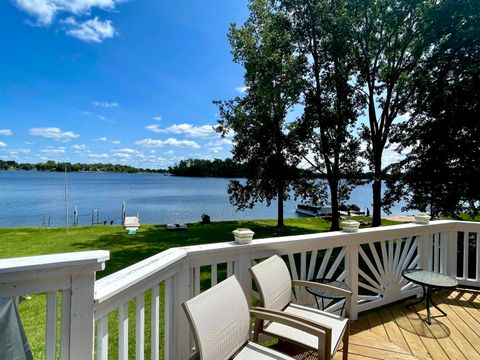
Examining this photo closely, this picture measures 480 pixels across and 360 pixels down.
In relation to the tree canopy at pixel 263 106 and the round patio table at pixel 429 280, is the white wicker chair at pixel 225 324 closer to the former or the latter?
the round patio table at pixel 429 280

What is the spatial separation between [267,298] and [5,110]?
1425 inches

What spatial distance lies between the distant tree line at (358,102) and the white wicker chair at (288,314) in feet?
24.4

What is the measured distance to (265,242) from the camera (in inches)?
102

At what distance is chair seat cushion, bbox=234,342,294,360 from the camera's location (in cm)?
178

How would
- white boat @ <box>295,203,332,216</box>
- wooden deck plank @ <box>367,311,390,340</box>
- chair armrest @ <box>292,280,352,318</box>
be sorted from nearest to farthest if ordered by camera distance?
1. chair armrest @ <box>292,280,352,318</box>
2. wooden deck plank @ <box>367,311,390,340</box>
3. white boat @ <box>295,203,332,216</box>

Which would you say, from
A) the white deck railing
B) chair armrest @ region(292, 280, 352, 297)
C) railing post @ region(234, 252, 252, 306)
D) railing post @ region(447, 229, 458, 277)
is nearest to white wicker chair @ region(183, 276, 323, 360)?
the white deck railing

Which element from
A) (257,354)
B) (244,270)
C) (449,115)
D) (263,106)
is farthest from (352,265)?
(263,106)

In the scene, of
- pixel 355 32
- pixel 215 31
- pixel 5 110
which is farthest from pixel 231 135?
pixel 5 110

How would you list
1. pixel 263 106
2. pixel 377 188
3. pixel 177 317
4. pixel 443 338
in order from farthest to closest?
pixel 263 106 → pixel 377 188 → pixel 443 338 → pixel 177 317

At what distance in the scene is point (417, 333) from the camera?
286 centimetres

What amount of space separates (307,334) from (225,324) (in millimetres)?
741

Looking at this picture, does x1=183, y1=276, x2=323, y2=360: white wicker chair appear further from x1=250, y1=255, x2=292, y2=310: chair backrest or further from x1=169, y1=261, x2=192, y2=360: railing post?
x1=169, y1=261, x2=192, y2=360: railing post

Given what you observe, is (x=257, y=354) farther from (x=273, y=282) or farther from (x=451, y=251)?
(x=451, y=251)

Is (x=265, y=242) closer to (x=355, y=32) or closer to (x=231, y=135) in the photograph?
(x=355, y=32)
